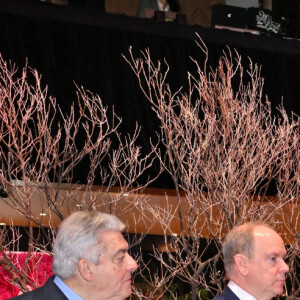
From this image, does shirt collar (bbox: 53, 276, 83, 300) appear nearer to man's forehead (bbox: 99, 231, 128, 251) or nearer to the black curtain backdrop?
man's forehead (bbox: 99, 231, 128, 251)

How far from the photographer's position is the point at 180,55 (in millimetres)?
6820

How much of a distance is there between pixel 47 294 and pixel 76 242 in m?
0.16

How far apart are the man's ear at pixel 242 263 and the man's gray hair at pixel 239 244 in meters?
0.01

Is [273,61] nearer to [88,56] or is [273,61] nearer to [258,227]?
[88,56]

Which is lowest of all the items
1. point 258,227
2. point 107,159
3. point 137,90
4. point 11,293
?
point 11,293

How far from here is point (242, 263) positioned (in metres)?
2.74

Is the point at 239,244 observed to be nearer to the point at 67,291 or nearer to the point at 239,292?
the point at 239,292

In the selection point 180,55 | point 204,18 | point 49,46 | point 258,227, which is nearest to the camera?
point 258,227

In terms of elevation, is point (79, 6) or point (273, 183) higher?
point (79, 6)

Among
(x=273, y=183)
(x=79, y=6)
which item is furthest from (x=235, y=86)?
(x=79, y=6)

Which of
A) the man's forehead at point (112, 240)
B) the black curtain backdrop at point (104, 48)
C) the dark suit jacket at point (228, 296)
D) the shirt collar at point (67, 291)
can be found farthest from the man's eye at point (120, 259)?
the black curtain backdrop at point (104, 48)

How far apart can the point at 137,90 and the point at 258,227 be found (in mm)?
3954

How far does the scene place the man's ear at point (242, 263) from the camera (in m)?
2.73

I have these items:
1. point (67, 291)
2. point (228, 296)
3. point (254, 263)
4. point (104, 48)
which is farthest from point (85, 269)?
point (104, 48)
